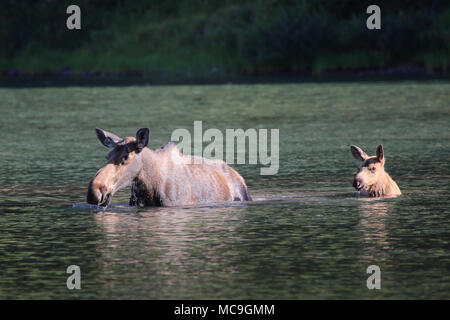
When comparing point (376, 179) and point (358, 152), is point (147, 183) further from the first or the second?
point (358, 152)

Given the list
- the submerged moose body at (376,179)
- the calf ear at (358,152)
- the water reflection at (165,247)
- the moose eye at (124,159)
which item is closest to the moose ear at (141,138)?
the moose eye at (124,159)

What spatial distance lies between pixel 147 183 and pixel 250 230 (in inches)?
90.0

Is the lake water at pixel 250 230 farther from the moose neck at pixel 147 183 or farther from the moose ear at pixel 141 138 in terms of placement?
the moose ear at pixel 141 138

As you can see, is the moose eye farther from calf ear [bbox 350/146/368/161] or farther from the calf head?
calf ear [bbox 350/146/368/161]

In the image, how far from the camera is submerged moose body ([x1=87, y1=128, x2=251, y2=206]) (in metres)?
16.8

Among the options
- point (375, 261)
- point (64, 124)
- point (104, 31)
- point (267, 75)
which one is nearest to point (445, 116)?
point (64, 124)

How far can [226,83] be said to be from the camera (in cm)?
6347

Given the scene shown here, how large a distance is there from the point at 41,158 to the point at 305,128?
34.9 ft

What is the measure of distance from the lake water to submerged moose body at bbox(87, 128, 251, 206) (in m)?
0.34

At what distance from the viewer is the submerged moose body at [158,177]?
55.1 feet

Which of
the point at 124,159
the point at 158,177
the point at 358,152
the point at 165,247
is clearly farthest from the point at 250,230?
the point at 358,152

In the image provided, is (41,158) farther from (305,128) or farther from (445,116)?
(445,116)

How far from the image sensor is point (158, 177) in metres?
17.7

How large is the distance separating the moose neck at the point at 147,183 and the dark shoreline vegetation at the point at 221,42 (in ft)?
152
